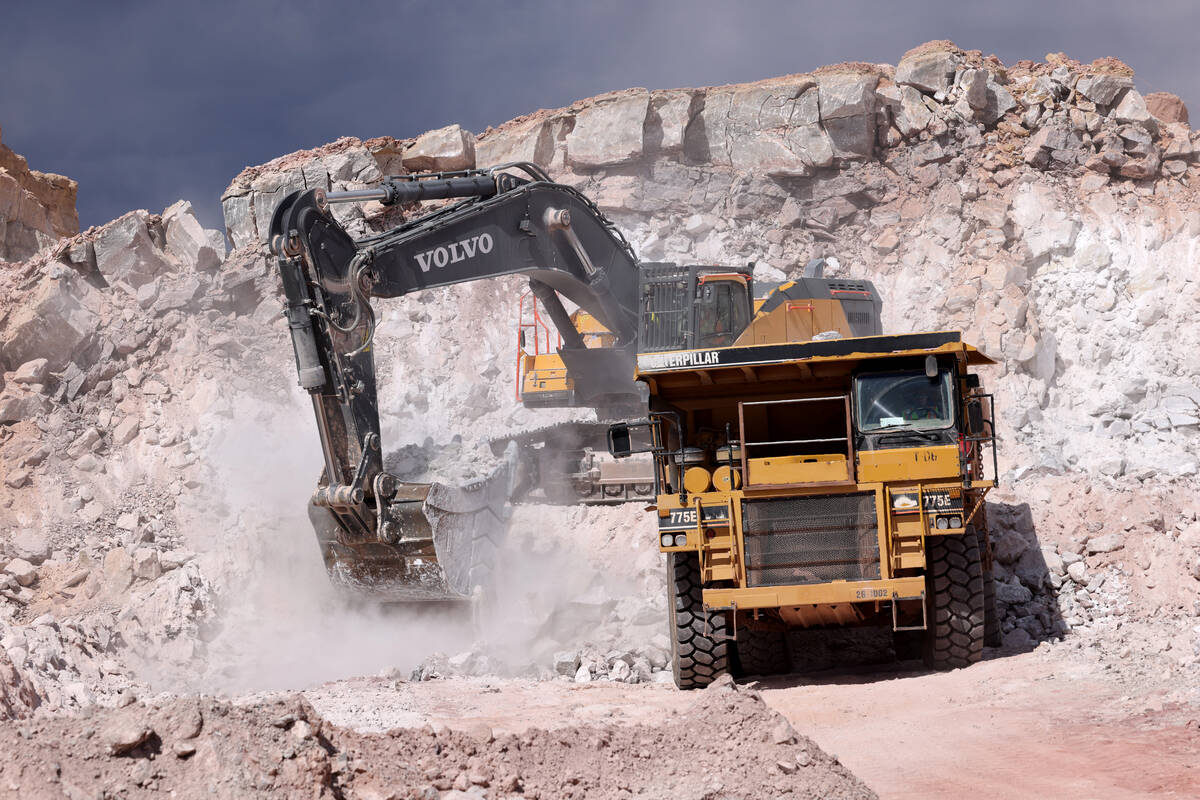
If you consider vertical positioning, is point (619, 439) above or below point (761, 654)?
above

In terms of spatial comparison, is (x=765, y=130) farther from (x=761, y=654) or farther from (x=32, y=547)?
(x=32, y=547)

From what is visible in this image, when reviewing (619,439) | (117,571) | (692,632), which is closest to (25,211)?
(117,571)

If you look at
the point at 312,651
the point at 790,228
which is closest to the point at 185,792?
the point at 312,651

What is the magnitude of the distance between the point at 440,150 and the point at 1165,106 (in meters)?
14.6

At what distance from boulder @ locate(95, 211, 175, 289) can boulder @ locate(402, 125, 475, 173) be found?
5.76 m

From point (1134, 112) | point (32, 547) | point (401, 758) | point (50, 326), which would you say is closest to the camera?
point (401, 758)

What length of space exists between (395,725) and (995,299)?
1455 cm

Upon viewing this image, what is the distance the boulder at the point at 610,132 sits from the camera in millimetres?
23625

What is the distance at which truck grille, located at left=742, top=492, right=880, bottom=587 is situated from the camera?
8906 millimetres

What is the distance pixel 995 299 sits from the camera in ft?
63.0

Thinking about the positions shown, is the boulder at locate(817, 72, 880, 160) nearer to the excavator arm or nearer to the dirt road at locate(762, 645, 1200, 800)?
the excavator arm

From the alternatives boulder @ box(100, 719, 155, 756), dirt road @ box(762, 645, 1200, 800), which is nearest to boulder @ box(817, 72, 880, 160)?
dirt road @ box(762, 645, 1200, 800)

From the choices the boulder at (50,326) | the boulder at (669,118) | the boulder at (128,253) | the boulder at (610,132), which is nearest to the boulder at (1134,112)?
the boulder at (669,118)

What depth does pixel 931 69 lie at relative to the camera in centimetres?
2272
